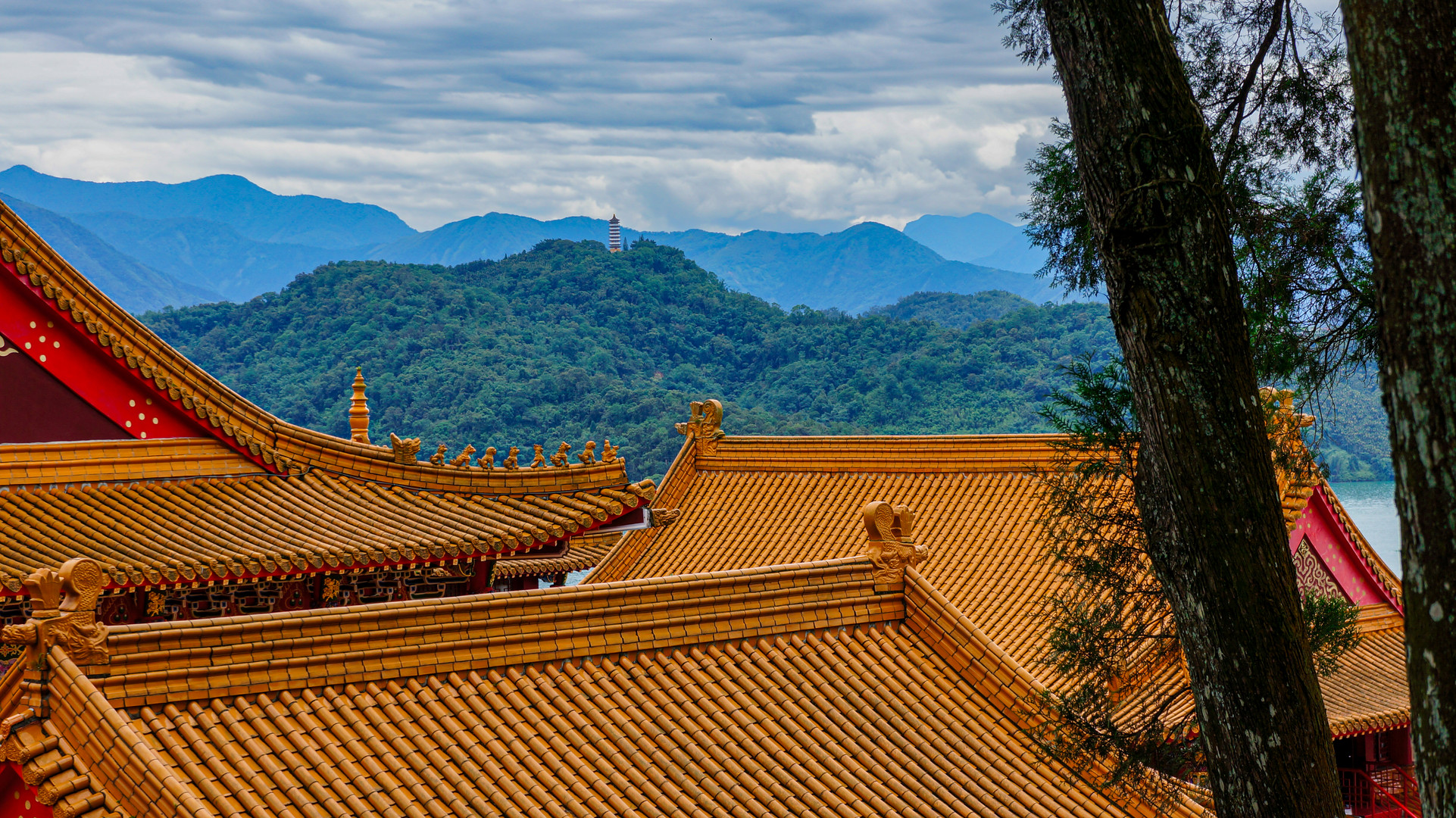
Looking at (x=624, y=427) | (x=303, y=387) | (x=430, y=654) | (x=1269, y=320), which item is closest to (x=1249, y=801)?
(x=1269, y=320)

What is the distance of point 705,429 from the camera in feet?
63.8

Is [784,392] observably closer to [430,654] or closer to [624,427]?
[624,427]

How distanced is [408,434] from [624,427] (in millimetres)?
10840

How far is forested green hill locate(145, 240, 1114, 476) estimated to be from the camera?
6562cm

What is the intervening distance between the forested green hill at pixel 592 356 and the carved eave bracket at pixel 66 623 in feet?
167

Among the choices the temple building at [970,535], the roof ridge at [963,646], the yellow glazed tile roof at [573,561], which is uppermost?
the roof ridge at [963,646]

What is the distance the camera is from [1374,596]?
52.7ft

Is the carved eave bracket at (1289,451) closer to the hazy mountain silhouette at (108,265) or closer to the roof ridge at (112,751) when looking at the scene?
the roof ridge at (112,751)

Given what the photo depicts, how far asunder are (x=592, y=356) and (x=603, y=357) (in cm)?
80

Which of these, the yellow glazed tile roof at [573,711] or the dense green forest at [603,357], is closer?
the yellow glazed tile roof at [573,711]

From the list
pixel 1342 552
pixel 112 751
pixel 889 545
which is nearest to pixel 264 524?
pixel 112 751

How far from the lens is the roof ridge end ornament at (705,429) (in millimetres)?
19328

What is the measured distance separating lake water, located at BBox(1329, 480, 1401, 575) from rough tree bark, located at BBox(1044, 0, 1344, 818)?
71010mm

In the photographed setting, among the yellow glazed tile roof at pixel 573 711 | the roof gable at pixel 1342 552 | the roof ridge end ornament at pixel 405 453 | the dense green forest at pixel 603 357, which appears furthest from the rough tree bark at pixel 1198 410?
the dense green forest at pixel 603 357
